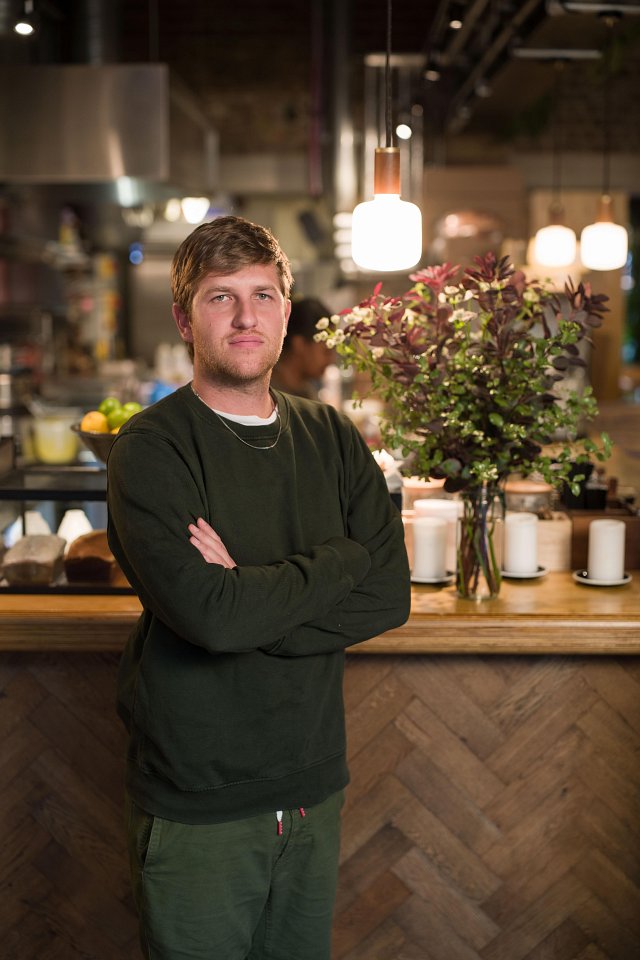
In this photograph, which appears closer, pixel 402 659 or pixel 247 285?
pixel 247 285

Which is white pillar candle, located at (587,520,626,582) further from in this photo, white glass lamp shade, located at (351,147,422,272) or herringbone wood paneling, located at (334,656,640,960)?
white glass lamp shade, located at (351,147,422,272)

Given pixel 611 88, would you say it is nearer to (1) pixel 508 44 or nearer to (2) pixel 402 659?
(1) pixel 508 44

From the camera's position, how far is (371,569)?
88.0 inches

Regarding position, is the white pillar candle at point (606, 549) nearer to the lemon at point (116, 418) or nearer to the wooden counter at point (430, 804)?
the wooden counter at point (430, 804)

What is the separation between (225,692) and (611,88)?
9546 millimetres

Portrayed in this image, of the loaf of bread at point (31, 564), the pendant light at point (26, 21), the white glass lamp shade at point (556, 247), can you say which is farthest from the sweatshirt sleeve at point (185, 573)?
the white glass lamp shade at point (556, 247)

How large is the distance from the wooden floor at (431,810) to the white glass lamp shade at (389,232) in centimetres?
99

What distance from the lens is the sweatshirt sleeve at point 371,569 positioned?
2.15 meters

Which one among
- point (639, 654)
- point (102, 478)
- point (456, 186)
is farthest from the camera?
point (456, 186)

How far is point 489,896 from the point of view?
279 centimetres

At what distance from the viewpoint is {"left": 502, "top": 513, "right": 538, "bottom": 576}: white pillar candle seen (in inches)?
116

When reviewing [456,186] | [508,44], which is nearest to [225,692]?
[508,44]

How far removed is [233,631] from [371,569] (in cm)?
40

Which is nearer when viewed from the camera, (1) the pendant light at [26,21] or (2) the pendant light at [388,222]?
(2) the pendant light at [388,222]
